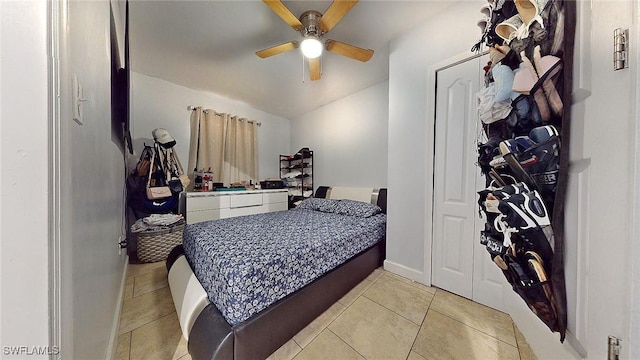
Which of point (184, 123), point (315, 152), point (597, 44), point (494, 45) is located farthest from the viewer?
point (315, 152)

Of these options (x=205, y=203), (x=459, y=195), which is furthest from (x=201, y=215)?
(x=459, y=195)

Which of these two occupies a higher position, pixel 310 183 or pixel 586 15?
pixel 586 15

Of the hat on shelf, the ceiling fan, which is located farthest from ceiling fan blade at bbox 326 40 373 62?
the hat on shelf

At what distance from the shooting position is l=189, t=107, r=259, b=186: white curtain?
3246 mm

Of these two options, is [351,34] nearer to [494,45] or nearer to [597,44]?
[494,45]

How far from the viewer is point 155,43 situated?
2123mm

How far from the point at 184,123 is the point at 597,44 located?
13.1ft

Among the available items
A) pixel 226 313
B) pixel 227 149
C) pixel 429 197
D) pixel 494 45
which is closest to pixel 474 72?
pixel 494 45

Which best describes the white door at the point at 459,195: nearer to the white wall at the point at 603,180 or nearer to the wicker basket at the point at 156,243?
the white wall at the point at 603,180

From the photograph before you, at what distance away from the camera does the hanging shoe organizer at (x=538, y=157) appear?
2.09 feet

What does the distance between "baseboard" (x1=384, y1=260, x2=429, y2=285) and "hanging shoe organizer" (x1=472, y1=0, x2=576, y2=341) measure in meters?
1.29

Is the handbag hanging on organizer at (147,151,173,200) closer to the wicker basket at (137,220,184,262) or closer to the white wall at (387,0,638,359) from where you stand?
the wicker basket at (137,220,184,262)

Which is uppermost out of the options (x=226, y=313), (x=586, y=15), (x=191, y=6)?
(x=191, y=6)

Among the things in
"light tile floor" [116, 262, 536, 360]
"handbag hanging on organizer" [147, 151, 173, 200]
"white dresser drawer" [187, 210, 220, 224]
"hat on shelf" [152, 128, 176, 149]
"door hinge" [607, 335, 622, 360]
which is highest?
"hat on shelf" [152, 128, 176, 149]
